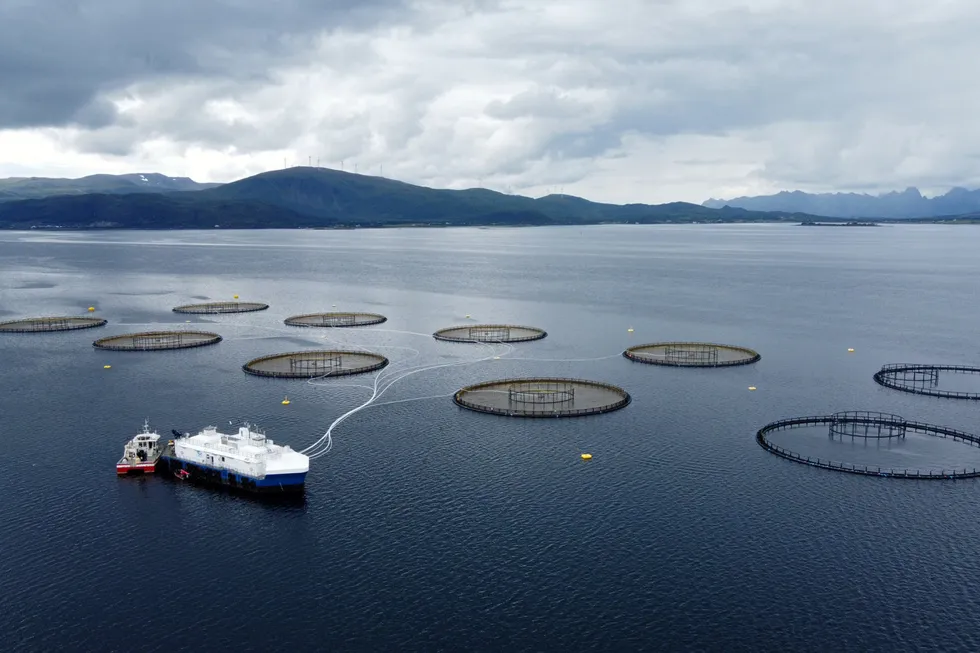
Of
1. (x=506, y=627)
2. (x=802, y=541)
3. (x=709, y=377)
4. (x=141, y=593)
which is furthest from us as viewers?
(x=709, y=377)

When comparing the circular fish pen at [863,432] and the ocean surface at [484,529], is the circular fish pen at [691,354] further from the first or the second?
the circular fish pen at [863,432]

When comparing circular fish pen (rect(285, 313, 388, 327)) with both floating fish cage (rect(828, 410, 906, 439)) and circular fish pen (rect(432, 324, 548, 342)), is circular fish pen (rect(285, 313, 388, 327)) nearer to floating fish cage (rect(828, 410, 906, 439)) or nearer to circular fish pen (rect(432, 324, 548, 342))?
circular fish pen (rect(432, 324, 548, 342))

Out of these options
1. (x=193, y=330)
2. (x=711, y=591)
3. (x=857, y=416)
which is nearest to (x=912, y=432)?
(x=857, y=416)

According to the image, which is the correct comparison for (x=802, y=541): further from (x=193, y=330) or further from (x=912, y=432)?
(x=193, y=330)

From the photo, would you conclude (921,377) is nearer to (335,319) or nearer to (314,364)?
(314,364)

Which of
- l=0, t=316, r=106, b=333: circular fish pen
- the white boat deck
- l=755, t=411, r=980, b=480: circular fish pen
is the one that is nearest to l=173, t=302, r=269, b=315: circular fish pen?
l=0, t=316, r=106, b=333: circular fish pen

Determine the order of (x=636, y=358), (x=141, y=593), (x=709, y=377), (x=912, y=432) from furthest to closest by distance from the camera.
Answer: (x=636, y=358) < (x=709, y=377) < (x=912, y=432) < (x=141, y=593)

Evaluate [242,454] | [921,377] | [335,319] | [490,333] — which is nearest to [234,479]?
[242,454]
